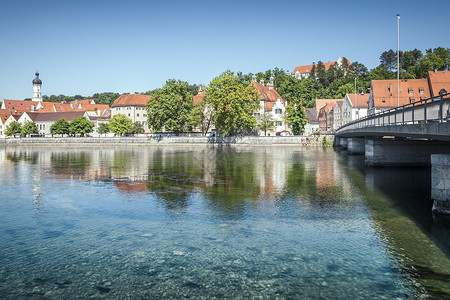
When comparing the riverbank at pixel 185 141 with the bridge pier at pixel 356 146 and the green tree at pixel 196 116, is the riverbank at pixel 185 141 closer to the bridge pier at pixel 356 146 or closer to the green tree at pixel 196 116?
the green tree at pixel 196 116

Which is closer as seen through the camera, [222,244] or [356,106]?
[222,244]

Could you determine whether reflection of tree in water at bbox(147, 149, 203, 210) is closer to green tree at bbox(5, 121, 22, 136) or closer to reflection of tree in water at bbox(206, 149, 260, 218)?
reflection of tree in water at bbox(206, 149, 260, 218)

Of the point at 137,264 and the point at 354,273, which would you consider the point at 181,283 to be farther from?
the point at 354,273

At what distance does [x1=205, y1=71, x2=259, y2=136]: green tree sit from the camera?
9969 cm

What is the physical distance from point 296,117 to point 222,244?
322 feet

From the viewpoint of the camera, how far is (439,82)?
85.1 metres

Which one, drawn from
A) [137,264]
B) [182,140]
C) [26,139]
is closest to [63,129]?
[26,139]

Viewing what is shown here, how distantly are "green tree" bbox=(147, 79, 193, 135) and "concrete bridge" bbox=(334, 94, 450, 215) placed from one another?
219 ft

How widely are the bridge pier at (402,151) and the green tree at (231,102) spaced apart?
191 ft

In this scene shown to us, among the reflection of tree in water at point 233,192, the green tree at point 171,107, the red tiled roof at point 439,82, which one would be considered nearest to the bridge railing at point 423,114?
the reflection of tree in water at point 233,192

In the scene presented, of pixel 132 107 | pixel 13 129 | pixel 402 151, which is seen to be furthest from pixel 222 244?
A: pixel 13 129

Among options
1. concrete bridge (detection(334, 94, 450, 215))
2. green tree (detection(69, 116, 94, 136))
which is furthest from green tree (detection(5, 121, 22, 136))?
concrete bridge (detection(334, 94, 450, 215))

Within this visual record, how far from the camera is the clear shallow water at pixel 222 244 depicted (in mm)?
11992

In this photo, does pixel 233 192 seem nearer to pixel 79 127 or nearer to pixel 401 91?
pixel 401 91
